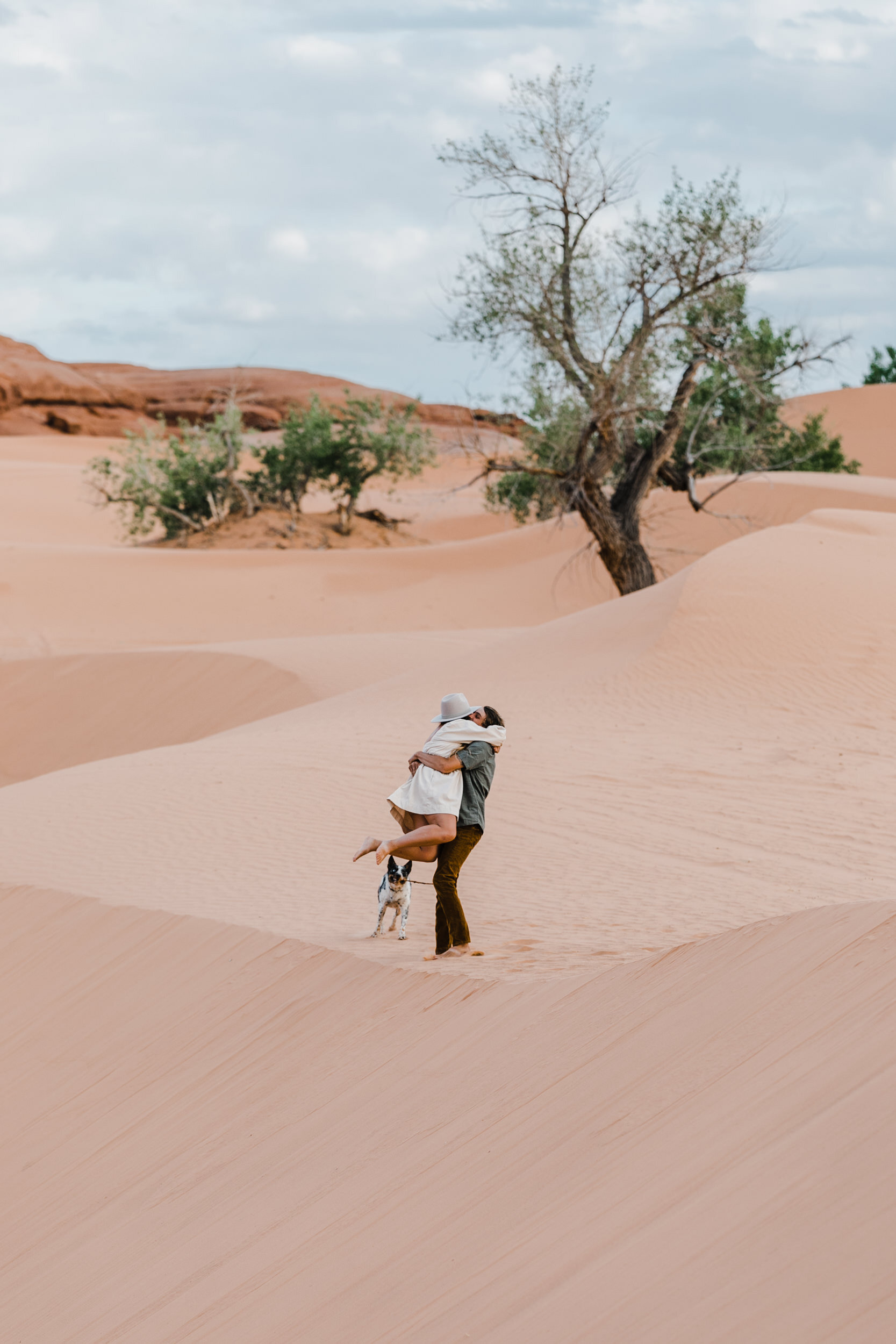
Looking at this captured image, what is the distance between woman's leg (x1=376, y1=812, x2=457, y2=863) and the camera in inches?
259

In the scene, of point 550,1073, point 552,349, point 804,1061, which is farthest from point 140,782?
point 552,349

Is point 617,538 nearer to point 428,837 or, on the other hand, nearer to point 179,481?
point 179,481

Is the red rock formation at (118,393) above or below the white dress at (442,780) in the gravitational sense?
above

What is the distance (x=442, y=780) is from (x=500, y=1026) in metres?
1.45

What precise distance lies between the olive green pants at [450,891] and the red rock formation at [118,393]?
191ft

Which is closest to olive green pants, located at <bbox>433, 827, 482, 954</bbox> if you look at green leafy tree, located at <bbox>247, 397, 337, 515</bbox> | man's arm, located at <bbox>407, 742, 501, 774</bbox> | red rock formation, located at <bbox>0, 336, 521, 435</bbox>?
man's arm, located at <bbox>407, 742, 501, 774</bbox>

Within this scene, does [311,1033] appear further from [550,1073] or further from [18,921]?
[18,921]

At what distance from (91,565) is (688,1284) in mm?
32645

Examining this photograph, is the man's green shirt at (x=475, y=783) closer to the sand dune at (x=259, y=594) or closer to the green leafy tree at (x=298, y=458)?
the sand dune at (x=259, y=594)

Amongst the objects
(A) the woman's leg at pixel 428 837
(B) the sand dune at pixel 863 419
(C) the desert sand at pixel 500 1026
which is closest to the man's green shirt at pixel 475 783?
(A) the woman's leg at pixel 428 837

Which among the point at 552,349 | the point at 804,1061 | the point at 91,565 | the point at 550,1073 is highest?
the point at 552,349

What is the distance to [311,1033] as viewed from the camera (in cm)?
616

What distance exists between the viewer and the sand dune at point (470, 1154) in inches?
135

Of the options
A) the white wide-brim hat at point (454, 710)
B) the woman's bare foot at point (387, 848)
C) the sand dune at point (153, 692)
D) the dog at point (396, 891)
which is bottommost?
the sand dune at point (153, 692)
